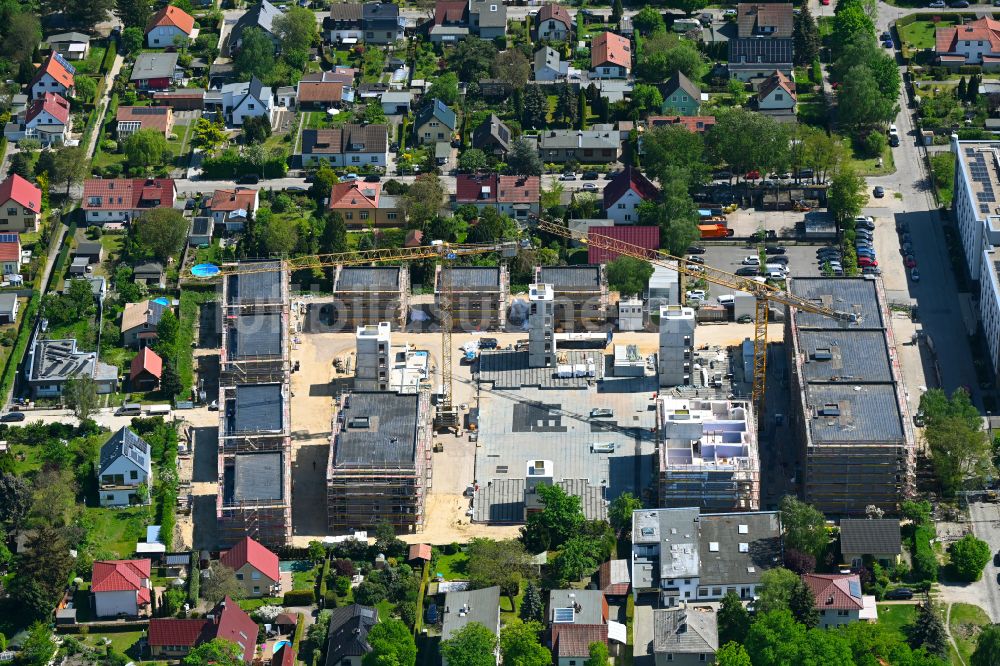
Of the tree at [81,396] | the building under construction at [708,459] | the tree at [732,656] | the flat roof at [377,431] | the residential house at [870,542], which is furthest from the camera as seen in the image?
the tree at [81,396]

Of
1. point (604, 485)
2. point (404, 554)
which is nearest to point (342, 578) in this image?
point (404, 554)

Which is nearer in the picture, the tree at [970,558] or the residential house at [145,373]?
the tree at [970,558]

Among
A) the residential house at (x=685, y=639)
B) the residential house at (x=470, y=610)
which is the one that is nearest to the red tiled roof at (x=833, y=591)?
the residential house at (x=685, y=639)

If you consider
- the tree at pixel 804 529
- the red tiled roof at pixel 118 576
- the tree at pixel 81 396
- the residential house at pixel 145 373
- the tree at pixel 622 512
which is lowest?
the red tiled roof at pixel 118 576

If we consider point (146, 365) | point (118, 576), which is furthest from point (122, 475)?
point (146, 365)

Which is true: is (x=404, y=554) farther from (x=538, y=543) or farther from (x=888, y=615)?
(x=888, y=615)

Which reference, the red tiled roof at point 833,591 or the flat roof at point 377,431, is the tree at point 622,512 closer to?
the red tiled roof at point 833,591
